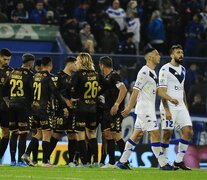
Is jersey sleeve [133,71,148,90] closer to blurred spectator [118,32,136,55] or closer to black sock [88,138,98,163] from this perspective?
black sock [88,138,98,163]

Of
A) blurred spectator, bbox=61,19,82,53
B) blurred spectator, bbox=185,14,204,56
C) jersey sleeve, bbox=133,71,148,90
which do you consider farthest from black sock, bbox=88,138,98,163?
blurred spectator, bbox=185,14,204,56

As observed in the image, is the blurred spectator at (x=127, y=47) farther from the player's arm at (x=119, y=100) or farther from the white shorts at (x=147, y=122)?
the white shorts at (x=147, y=122)

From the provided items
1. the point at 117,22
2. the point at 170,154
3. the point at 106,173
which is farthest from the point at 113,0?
the point at 106,173

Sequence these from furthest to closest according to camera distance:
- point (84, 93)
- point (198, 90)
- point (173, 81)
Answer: point (198, 90) < point (84, 93) < point (173, 81)

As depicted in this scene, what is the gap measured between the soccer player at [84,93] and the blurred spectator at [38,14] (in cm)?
1093

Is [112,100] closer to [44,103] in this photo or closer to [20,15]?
[44,103]

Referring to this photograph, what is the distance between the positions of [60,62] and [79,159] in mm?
6230

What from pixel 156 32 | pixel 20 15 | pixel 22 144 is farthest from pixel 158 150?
pixel 156 32

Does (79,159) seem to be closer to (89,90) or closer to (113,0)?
(89,90)

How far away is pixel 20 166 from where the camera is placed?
23.8 m

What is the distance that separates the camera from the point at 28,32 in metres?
33.5

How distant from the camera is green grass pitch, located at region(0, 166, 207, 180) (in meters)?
20.0

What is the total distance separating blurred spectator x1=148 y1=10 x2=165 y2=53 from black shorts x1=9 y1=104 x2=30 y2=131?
1214 centimetres

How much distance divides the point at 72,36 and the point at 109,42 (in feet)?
3.89
